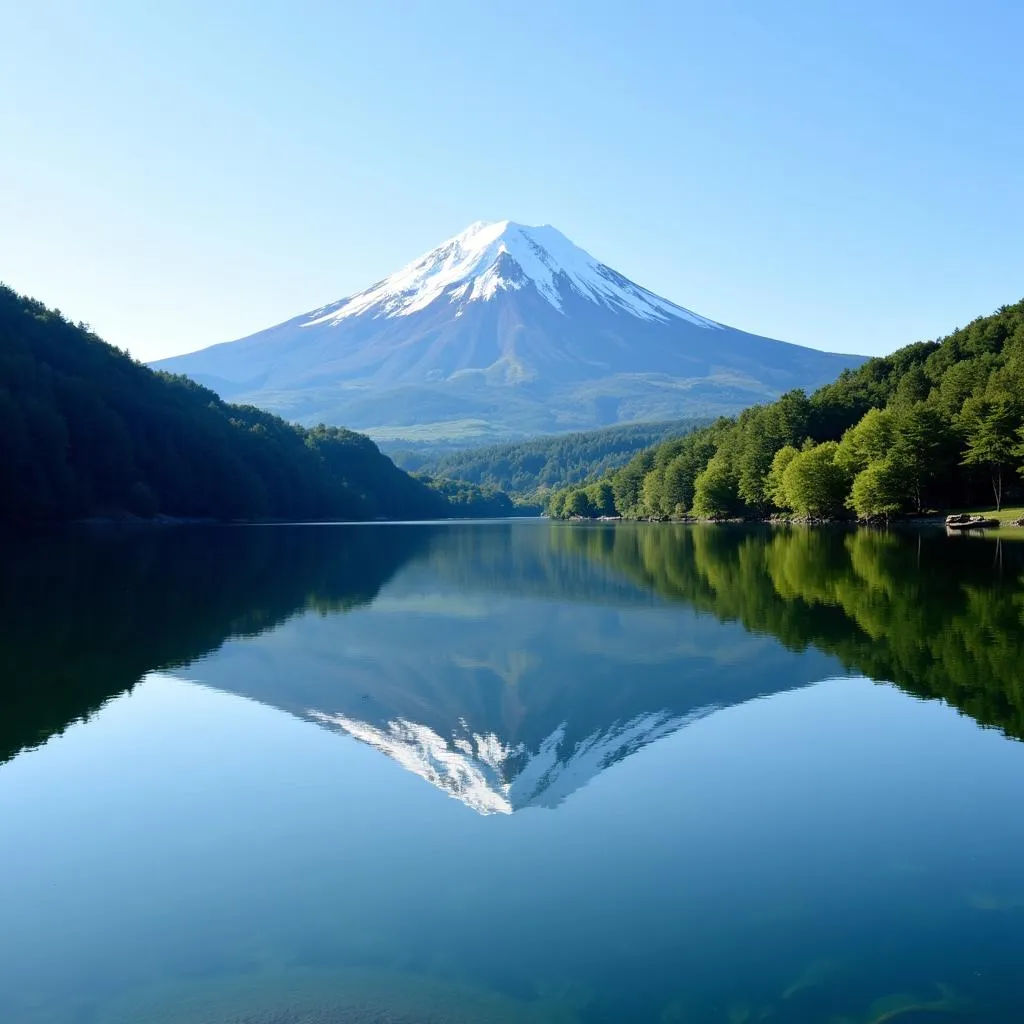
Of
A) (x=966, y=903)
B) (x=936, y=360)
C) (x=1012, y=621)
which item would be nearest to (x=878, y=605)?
(x=1012, y=621)

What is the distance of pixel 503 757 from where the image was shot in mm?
11094

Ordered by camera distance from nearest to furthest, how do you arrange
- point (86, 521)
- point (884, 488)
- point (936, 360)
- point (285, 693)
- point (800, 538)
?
point (285, 693) → point (800, 538) → point (884, 488) → point (86, 521) → point (936, 360)

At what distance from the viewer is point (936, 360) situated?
297ft

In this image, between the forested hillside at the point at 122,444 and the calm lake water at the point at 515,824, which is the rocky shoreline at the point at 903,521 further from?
the forested hillside at the point at 122,444

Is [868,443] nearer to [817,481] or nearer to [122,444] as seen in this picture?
[817,481]

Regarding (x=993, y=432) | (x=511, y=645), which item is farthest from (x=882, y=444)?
(x=511, y=645)

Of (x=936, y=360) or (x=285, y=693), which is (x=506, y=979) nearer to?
(x=285, y=693)

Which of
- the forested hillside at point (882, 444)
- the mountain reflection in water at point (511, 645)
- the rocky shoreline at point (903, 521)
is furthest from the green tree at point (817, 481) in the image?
the mountain reflection in water at point (511, 645)

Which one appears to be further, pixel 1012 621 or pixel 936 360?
pixel 936 360

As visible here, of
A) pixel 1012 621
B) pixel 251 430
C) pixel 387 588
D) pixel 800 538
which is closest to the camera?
pixel 1012 621

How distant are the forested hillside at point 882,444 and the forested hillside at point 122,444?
156 feet

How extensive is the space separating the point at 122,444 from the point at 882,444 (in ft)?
202

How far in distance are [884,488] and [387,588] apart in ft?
159

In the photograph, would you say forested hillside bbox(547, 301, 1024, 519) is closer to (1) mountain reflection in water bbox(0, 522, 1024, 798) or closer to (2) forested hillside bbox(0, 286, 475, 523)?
(1) mountain reflection in water bbox(0, 522, 1024, 798)
